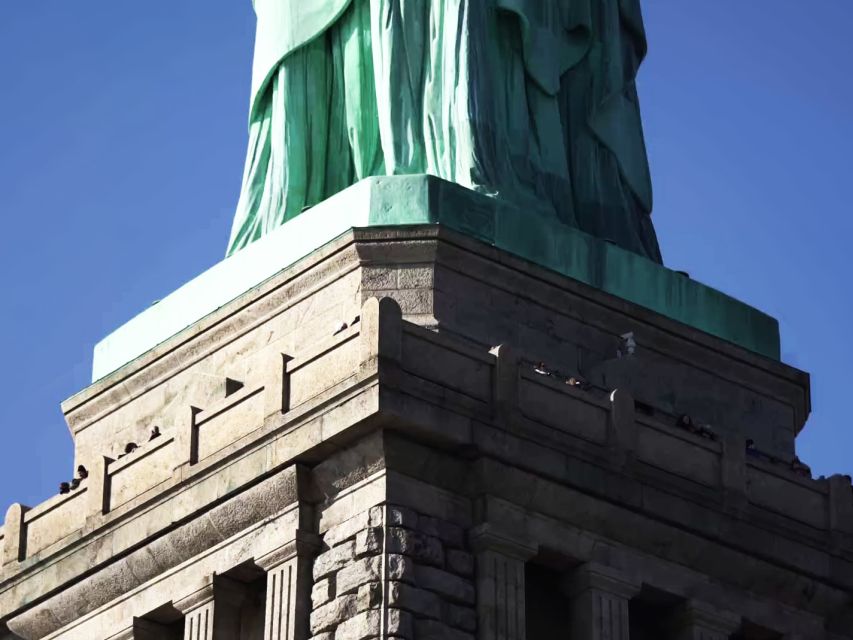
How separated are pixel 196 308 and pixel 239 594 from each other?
427cm

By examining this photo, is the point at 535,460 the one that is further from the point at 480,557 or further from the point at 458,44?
the point at 458,44

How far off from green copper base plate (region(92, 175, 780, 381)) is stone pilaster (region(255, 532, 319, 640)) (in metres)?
3.95

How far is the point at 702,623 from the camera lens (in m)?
36.6

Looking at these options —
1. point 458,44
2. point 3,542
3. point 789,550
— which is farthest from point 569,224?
point 3,542

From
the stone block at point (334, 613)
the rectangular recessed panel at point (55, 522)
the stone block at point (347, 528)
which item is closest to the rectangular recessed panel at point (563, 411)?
the stone block at point (347, 528)

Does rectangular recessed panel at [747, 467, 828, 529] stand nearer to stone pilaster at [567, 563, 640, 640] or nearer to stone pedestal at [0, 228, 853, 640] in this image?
stone pedestal at [0, 228, 853, 640]

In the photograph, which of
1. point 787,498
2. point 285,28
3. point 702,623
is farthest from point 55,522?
point 787,498

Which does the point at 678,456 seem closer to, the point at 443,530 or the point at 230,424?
the point at 443,530

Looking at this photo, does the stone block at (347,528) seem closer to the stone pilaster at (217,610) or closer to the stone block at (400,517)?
the stone block at (400,517)

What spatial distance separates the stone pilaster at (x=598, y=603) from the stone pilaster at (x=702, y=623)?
83 cm

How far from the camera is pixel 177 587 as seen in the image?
36469mm

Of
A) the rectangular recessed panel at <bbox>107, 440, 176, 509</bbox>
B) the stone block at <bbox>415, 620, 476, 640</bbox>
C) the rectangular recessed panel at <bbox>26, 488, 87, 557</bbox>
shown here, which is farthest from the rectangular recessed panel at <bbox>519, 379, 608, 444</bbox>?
the rectangular recessed panel at <bbox>26, 488, 87, 557</bbox>

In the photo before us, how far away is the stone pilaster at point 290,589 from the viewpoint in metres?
34.8

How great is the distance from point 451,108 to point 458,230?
2340mm
